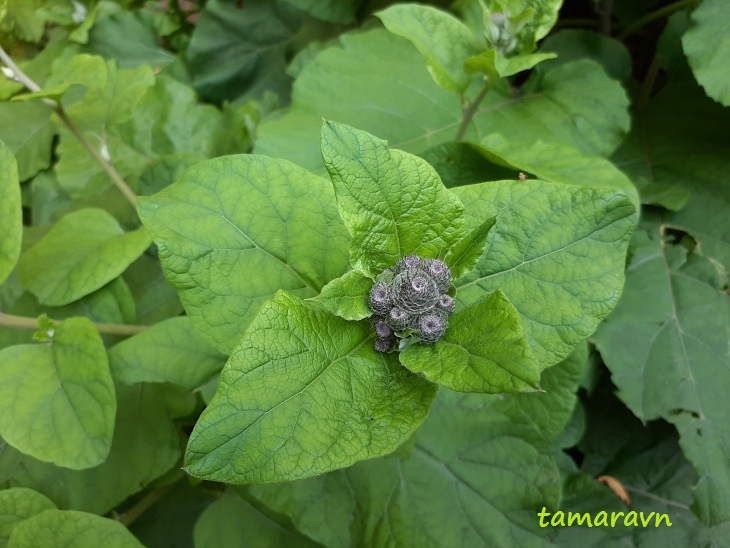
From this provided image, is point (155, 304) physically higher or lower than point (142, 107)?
lower

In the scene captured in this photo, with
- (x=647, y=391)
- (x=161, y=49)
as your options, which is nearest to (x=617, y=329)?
(x=647, y=391)

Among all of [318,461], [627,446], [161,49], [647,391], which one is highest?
[318,461]

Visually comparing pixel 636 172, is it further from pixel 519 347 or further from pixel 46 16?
pixel 46 16

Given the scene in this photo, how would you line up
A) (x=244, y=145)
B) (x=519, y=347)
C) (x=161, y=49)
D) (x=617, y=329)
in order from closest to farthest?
1. (x=519, y=347)
2. (x=617, y=329)
3. (x=244, y=145)
4. (x=161, y=49)

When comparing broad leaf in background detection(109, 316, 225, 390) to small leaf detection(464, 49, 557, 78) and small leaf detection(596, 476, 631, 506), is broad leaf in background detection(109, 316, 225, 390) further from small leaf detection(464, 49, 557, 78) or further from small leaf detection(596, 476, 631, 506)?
small leaf detection(596, 476, 631, 506)

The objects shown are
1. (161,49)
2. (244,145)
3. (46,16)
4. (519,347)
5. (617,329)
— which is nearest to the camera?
(519,347)

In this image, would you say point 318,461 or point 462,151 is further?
point 462,151

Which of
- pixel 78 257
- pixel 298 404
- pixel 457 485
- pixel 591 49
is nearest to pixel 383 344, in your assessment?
pixel 298 404
